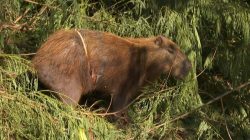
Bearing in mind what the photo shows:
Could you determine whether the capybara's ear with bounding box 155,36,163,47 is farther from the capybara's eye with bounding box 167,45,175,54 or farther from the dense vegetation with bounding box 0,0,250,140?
the dense vegetation with bounding box 0,0,250,140

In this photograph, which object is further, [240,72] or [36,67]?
[240,72]

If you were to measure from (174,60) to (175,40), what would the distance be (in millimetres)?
Answer: 348

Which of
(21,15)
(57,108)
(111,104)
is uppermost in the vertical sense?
(21,15)

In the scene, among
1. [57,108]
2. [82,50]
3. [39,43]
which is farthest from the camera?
[39,43]

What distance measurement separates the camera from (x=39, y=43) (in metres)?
7.07

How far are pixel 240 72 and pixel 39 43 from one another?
2.43 m

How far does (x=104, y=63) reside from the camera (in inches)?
259

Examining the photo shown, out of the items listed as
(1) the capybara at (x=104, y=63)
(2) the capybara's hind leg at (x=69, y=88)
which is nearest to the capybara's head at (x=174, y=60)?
(1) the capybara at (x=104, y=63)

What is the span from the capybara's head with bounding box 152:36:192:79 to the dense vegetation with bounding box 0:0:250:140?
0.11m

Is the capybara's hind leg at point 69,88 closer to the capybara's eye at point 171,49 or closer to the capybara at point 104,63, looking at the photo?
the capybara at point 104,63

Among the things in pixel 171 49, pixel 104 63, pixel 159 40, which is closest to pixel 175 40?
pixel 171 49

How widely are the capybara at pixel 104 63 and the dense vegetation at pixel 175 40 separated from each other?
15 cm

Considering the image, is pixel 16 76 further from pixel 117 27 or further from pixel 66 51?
pixel 117 27

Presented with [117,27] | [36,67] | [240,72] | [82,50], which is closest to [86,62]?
[82,50]
